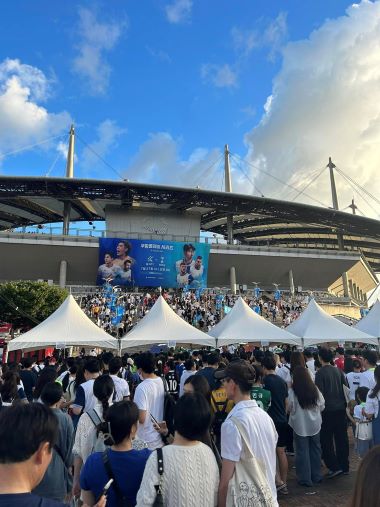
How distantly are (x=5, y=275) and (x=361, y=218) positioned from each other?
134ft

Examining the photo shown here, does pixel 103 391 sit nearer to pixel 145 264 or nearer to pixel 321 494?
pixel 321 494

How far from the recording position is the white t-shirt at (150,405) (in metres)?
4.36

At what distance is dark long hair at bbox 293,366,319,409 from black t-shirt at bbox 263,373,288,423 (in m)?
0.27

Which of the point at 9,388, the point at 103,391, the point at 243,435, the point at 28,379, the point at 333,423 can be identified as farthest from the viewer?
the point at 28,379

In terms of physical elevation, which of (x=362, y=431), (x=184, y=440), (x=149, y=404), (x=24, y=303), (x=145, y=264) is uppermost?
(x=145, y=264)

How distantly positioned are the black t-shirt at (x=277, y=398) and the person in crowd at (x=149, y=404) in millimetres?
1991

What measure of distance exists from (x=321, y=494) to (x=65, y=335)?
7.74m

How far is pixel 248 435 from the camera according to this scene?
286 centimetres

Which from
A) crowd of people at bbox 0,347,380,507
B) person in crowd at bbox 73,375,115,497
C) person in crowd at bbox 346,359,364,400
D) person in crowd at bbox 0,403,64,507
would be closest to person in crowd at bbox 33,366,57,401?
crowd of people at bbox 0,347,380,507

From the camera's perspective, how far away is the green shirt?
17.4ft

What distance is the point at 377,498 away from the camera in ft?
4.39

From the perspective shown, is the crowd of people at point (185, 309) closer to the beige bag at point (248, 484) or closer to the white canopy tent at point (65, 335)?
the white canopy tent at point (65, 335)

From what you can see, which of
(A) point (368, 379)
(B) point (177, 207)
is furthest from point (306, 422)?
(B) point (177, 207)

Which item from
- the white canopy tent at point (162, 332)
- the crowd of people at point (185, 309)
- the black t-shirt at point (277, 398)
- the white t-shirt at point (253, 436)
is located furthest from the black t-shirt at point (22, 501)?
the crowd of people at point (185, 309)
